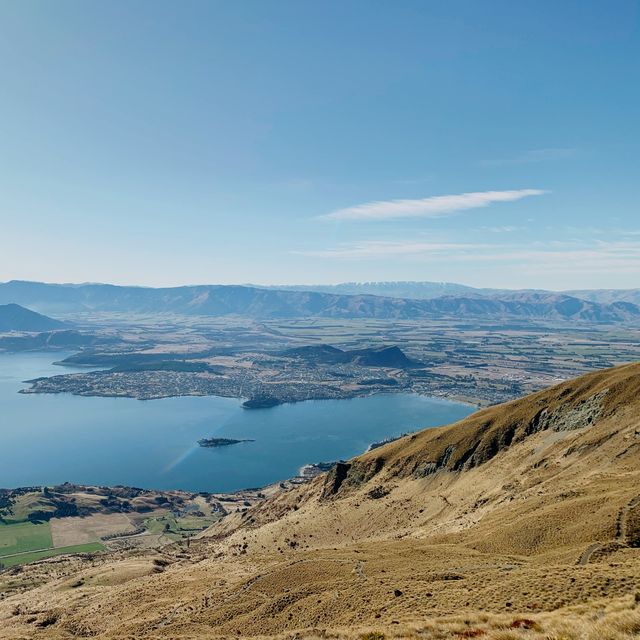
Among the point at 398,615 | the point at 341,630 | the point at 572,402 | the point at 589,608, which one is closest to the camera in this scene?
the point at 589,608

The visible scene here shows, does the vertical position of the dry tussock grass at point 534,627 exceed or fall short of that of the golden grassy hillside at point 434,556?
it exceeds it

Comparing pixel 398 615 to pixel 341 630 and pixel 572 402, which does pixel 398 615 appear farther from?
pixel 572 402

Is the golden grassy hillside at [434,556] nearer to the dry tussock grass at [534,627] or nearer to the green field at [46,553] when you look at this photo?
the dry tussock grass at [534,627]

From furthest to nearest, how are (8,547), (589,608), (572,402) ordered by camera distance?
(8,547) → (572,402) → (589,608)

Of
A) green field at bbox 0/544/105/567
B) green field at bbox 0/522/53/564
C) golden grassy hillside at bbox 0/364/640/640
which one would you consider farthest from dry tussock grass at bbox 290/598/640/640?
green field at bbox 0/522/53/564

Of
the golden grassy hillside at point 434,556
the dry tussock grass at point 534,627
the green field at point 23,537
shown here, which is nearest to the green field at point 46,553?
the green field at point 23,537

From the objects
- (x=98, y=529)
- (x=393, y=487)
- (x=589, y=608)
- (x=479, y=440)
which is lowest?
(x=98, y=529)

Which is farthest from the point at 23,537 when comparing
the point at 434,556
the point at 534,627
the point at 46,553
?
the point at 534,627

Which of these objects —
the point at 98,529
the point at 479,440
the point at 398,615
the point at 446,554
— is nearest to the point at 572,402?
the point at 479,440
